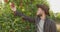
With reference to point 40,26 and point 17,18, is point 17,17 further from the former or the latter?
point 40,26

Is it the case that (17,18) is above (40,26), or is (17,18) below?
above

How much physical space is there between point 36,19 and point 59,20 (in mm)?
2147

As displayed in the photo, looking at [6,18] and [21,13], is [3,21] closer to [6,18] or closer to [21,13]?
[6,18]

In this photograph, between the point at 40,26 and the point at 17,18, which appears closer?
the point at 40,26

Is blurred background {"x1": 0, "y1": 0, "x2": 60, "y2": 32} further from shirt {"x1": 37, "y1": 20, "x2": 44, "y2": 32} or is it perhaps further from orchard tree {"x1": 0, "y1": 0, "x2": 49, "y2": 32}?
shirt {"x1": 37, "y1": 20, "x2": 44, "y2": 32}

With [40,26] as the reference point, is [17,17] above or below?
above

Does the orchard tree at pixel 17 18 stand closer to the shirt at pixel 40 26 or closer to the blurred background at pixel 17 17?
the blurred background at pixel 17 17

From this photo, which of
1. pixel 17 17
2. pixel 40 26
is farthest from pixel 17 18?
pixel 40 26

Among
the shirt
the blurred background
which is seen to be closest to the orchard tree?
the blurred background

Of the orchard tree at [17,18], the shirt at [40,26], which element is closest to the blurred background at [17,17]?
the orchard tree at [17,18]

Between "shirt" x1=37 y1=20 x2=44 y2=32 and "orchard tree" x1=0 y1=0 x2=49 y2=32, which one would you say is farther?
"orchard tree" x1=0 y1=0 x2=49 y2=32

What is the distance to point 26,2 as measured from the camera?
195 inches

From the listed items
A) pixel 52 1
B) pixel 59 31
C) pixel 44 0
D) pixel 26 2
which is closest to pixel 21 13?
pixel 26 2

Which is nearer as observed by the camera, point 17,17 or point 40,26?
Result: point 40,26
